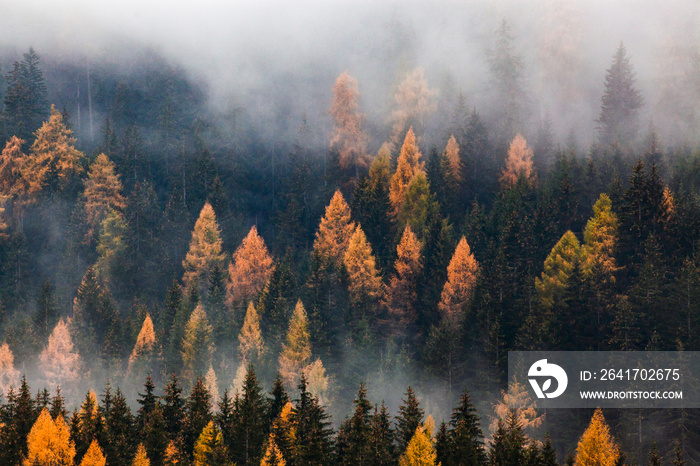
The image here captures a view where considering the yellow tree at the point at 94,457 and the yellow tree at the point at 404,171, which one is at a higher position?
the yellow tree at the point at 404,171

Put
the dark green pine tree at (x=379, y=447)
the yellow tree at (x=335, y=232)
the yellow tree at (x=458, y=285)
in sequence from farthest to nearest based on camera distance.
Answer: the yellow tree at (x=335, y=232) < the yellow tree at (x=458, y=285) < the dark green pine tree at (x=379, y=447)

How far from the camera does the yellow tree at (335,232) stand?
10975cm

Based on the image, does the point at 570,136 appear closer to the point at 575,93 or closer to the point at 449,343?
the point at 575,93

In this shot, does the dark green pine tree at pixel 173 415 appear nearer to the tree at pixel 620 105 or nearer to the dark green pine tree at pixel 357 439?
the dark green pine tree at pixel 357 439

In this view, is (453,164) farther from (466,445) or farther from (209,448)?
(209,448)

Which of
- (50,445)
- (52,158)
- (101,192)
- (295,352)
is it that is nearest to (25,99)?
(52,158)

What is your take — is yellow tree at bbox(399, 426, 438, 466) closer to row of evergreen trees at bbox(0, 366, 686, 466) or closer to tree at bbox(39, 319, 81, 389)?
row of evergreen trees at bbox(0, 366, 686, 466)

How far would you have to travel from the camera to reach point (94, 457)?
240ft

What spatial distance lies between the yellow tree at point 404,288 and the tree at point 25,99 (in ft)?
210

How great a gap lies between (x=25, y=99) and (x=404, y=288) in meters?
69.5

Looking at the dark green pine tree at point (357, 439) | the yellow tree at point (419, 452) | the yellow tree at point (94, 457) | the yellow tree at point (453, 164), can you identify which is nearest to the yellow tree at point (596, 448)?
the yellow tree at point (419, 452)

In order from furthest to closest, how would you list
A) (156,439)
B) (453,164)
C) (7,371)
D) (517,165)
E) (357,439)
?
1. (453,164)
2. (517,165)
3. (7,371)
4. (156,439)
5. (357,439)

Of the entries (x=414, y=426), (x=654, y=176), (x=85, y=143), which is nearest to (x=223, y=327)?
(x=414, y=426)

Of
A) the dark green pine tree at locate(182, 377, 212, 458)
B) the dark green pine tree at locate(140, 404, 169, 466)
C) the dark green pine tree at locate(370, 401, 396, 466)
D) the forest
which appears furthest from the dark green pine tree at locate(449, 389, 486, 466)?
the dark green pine tree at locate(140, 404, 169, 466)
